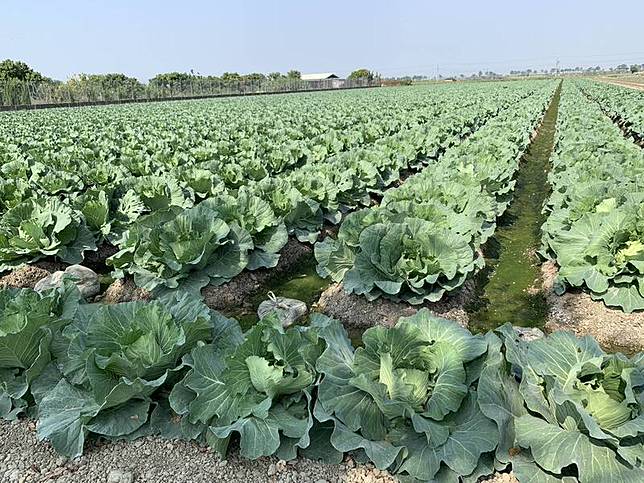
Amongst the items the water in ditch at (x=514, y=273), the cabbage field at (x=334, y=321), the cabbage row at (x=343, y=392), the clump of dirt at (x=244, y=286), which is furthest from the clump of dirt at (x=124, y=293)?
the water in ditch at (x=514, y=273)

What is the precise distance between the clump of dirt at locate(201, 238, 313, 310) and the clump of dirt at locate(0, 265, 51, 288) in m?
2.05

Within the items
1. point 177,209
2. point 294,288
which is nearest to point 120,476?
point 177,209

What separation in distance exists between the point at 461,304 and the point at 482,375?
2540 millimetres

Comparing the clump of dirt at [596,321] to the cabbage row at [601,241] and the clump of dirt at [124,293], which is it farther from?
the clump of dirt at [124,293]

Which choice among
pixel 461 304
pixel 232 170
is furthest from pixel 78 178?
pixel 461 304

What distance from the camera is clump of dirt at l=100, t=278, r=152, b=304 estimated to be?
5203 millimetres

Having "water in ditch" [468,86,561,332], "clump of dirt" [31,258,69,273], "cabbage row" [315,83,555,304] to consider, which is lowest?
"water in ditch" [468,86,561,332]

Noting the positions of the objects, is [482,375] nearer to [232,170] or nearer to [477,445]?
[477,445]

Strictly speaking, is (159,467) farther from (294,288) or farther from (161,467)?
Result: (294,288)

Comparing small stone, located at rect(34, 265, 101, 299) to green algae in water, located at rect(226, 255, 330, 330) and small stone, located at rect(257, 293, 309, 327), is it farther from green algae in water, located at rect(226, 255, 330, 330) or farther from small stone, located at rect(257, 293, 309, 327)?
small stone, located at rect(257, 293, 309, 327)

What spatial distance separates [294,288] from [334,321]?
272cm

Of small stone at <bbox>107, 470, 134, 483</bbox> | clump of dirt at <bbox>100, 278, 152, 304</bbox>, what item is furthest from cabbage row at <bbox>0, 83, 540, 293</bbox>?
small stone at <bbox>107, 470, 134, 483</bbox>

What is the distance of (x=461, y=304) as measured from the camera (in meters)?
4.96

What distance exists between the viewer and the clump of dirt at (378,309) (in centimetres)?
467
